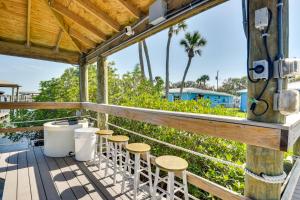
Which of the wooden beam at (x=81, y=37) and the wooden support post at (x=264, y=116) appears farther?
the wooden beam at (x=81, y=37)

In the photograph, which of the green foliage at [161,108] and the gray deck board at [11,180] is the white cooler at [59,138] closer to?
the gray deck board at [11,180]

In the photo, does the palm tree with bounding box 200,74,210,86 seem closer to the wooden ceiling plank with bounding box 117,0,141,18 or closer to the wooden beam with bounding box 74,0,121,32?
the wooden beam with bounding box 74,0,121,32

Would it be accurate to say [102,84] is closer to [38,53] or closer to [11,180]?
[38,53]

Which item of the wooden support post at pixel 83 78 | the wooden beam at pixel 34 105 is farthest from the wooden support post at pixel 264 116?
the wooden support post at pixel 83 78

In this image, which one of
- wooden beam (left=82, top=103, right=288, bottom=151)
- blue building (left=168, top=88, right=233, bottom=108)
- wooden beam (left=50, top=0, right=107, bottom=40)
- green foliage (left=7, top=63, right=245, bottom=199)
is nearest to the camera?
wooden beam (left=82, top=103, right=288, bottom=151)

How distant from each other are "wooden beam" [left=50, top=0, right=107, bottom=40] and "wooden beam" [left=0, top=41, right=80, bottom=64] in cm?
158

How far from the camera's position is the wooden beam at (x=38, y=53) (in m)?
4.05

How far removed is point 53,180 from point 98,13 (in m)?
2.48

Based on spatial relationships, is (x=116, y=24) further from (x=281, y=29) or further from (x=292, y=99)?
(x=292, y=99)

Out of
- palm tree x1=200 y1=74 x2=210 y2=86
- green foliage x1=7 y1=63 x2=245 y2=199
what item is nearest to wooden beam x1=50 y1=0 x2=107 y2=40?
green foliage x1=7 y1=63 x2=245 y2=199

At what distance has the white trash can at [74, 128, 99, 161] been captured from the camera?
3.31 metres

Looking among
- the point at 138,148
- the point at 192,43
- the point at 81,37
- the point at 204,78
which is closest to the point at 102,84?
the point at 81,37

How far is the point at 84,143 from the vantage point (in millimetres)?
3369

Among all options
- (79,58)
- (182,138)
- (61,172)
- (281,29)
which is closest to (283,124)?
(281,29)
